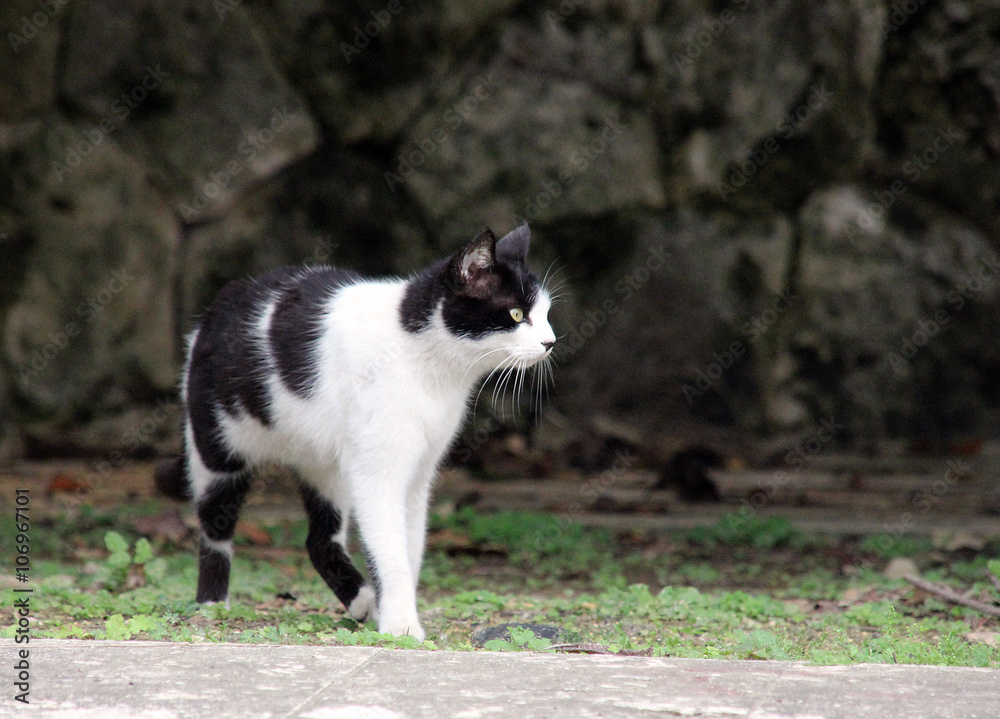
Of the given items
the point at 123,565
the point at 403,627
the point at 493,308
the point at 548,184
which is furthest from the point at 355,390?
the point at 548,184

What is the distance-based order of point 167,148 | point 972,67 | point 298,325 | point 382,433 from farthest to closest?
1. point 167,148
2. point 972,67
3. point 298,325
4. point 382,433

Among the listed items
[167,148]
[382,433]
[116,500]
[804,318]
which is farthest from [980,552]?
[167,148]

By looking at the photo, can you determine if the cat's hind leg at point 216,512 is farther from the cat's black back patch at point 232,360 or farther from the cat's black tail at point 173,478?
the cat's black tail at point 173,478

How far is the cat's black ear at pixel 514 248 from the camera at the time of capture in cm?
340

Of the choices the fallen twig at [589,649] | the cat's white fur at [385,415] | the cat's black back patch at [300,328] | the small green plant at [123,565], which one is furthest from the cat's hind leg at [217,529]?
the fallen twig at [589,649]

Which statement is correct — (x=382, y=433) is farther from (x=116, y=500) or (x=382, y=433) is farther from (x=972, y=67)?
(x=972, y=67)

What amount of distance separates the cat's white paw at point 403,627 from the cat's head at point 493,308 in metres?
0.84

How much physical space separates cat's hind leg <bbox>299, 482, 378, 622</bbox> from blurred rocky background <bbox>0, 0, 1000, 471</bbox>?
11.5ft

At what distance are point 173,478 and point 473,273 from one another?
1506mm

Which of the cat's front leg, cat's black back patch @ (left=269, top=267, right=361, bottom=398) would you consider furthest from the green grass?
cat's black back patch @ (left=269, top=267, right=361, bottom=398)

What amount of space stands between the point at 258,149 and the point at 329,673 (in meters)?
5.25

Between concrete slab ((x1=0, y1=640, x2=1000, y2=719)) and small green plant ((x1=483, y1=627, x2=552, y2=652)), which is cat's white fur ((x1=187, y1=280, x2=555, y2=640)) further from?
concrete slab ((x1=0, y1=640, x2=1000, y2=719))

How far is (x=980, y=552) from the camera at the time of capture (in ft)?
15.8

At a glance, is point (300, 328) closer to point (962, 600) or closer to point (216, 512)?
point (216, 512)
